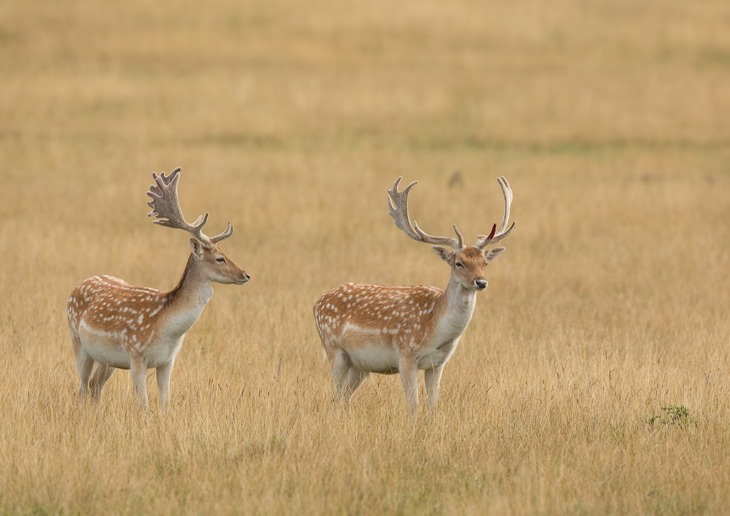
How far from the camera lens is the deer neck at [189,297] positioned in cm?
825

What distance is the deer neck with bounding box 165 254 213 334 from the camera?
27.1 feet

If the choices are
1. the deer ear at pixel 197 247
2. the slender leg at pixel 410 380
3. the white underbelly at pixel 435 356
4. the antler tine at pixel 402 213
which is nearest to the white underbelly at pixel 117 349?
the deer ear at pixel 197 247

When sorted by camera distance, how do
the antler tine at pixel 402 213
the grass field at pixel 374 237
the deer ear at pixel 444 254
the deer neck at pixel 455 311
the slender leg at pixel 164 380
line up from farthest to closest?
the antler tine at pixel 402 213, the slender leg at pixel 164 380, the deer ear at pixel 444 254, the deer neck at pixel 455 311, the grass field at pixel 374 237

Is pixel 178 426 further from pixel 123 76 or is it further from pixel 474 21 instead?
pixel 474 21

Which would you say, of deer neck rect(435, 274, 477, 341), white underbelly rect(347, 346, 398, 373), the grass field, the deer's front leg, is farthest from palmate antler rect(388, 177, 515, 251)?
the deer's front leg

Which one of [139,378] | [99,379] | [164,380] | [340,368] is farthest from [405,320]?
[99,379]

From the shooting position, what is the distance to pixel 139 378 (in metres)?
8.19

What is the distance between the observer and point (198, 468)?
7051 mm

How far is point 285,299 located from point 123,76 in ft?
64.4

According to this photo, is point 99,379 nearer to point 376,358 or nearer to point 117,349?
point 117,349

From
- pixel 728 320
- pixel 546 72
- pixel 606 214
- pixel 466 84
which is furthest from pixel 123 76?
pixel 728 320

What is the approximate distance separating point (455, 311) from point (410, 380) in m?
0.52

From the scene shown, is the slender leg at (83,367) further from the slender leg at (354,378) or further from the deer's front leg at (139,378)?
the slender leg at (354,378)

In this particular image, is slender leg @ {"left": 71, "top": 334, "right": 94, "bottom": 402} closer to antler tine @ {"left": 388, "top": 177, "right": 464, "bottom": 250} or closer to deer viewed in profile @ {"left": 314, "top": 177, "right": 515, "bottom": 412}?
deer viewed in profile @ {"left": 314, "top": 177, "right": 515, "bottom": 412}
